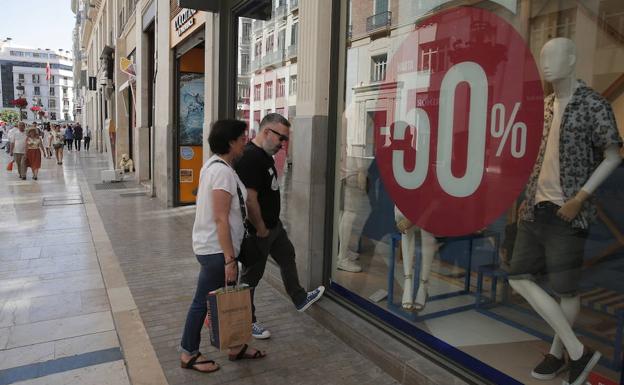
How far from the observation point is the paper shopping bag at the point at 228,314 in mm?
3174

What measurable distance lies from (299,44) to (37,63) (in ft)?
517

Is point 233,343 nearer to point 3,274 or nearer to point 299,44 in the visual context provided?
point 299,44

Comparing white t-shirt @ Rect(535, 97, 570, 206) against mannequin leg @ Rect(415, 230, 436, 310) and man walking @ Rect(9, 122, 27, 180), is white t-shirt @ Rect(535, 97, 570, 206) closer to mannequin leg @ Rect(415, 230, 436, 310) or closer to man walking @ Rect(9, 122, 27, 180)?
mannequin leg @ Rect(415, 230, 436, 310)

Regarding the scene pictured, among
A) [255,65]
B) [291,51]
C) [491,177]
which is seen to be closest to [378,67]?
[491,177]

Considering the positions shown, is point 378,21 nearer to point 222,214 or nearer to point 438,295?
point 222,214

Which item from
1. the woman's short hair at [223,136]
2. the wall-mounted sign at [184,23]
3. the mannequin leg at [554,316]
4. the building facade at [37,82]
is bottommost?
the mannequin leg at [554,316]

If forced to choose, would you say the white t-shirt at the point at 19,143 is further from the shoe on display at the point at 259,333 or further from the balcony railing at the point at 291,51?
the shoe on display at the point at 259,333

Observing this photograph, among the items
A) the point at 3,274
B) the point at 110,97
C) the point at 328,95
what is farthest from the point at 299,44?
the point at 110,97

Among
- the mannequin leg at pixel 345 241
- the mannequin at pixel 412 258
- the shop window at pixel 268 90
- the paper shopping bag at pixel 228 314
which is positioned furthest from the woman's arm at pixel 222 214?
the shop window at pixel 268 90

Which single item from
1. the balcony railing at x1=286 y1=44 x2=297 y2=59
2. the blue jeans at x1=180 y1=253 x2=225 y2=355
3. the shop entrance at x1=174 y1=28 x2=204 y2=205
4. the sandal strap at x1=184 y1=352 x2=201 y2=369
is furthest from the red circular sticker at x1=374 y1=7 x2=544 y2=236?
the shop entrance at x1=174 y1=28 x2=204 y2=205

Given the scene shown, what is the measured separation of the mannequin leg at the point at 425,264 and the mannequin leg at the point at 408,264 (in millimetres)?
64

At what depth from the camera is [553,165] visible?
2766 millimetres

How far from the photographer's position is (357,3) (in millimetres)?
4414

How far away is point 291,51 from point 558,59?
3.44 m
